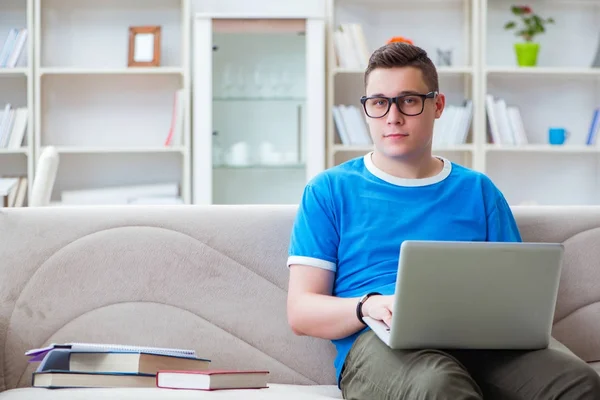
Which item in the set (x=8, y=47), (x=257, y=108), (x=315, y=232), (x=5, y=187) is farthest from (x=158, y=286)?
(x=8, y=47)

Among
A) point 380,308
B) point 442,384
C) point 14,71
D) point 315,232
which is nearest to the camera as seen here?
point 442,384

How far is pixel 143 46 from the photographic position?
4637mm

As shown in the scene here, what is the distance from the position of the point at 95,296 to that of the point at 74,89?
301 cm

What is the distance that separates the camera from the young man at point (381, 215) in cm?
169

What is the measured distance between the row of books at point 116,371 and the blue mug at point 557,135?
337cm

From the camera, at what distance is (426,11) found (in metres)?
4.83

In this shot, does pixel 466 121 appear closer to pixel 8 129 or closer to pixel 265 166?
pixel 265 166

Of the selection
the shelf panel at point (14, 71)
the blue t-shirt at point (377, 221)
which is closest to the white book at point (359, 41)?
the shelf panel at point (14, 71)

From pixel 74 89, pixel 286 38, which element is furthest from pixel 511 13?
pixel 74 89

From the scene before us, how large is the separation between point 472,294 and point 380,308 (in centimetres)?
17

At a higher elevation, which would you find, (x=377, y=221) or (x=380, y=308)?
(x=377, y=221)

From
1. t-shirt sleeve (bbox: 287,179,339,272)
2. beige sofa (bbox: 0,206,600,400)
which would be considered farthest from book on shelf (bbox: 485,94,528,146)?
t-shirt sleeve (bbox: 287,179,339,272)

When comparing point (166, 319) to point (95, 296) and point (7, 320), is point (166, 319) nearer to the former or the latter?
point (95, 296)

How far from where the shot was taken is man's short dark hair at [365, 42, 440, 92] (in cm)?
183
